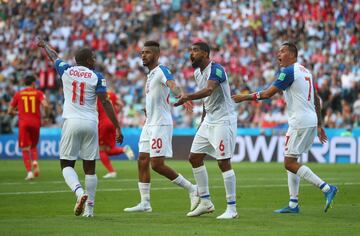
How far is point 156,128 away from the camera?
1450cm

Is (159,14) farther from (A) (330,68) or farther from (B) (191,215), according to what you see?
(B) (191,215)

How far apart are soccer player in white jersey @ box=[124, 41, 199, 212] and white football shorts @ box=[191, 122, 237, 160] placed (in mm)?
709

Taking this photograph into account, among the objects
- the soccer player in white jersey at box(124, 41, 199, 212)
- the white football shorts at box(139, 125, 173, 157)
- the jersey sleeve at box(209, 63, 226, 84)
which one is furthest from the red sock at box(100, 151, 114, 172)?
the jersey sleeve at box(209, 63, 226, 84)

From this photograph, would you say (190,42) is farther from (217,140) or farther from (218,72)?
(218,72)

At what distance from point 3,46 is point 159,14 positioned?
759cm

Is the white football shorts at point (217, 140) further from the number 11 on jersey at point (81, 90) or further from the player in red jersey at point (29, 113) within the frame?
the player in red jersey at point (29, 113)

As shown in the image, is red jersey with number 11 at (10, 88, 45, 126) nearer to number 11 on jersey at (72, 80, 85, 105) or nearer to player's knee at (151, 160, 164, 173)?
player's knee at (151, 160, 164, 173)

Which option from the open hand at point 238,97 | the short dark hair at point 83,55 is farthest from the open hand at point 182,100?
the short dark hair at point 83,55

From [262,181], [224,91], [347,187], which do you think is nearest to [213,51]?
[262,181]

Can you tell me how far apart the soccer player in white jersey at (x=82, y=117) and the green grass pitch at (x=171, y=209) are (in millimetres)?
644

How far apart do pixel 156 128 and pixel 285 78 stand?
2138 millimetres

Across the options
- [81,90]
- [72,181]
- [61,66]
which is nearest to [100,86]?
[81,90]

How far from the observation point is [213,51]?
3712 centimetres

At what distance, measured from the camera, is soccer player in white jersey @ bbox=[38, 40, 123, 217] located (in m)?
13.6
